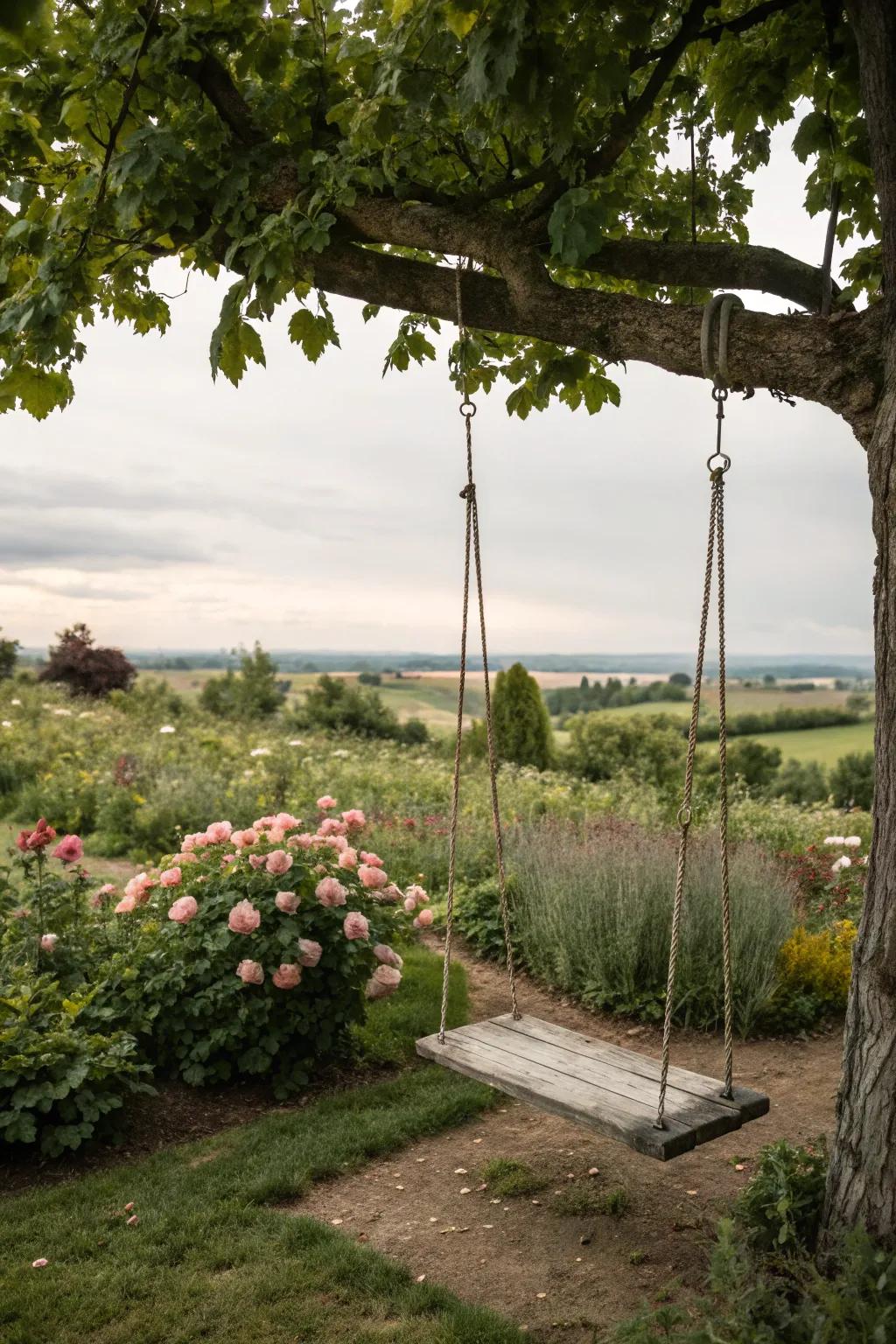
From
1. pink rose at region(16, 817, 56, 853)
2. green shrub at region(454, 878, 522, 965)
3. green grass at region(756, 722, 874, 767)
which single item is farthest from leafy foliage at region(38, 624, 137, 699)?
pink rose at region(16, 817, 56, 853)

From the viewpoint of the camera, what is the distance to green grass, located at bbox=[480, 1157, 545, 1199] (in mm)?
4141

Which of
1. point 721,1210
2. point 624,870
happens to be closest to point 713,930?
point 624,870

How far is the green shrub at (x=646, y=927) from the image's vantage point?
234 inches

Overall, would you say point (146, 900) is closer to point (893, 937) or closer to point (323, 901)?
point (323, 901)

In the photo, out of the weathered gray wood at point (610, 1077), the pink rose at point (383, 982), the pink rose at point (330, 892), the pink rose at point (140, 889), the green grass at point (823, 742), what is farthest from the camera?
the green grass at point (823, 742)

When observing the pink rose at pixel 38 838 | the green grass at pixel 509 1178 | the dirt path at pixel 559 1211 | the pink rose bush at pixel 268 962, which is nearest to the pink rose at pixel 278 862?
the pink rose bush at pixel 268 962

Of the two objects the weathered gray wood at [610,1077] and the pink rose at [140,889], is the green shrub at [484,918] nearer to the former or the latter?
the pink rose at [140,889]

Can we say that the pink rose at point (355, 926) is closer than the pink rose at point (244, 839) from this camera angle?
Yes

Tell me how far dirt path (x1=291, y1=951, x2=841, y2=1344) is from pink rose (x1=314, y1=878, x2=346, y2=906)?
1.09 meters

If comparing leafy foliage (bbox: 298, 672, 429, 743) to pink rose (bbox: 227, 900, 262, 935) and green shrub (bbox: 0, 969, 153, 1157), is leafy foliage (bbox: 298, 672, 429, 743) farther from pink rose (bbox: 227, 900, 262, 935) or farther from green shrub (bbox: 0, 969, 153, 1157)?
green shrub (bbox: 0, 969, 153, 1157)

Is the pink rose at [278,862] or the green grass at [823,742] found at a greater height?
the pink rose at [278,862]

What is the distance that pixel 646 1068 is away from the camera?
12.6 ft

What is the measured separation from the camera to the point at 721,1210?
389 centimetres

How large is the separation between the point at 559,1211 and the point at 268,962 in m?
1.68
